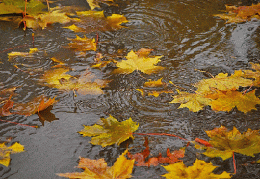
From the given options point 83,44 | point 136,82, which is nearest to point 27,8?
point 83,44

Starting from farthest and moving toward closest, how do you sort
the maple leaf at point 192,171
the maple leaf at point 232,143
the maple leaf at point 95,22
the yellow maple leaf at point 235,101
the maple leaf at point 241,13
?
1. the maple leaf at point 241,13
2. the maple leaf at point 95,22
3. the yellow maple leaf at point 235,101
4. the maple leaf at point 232,143
5. the maple leaf at point 192,171

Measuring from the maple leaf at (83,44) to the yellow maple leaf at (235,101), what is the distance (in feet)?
3.52

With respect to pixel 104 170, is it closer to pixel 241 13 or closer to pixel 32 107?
pixel 32 107

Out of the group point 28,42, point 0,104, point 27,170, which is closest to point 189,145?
point 27,170

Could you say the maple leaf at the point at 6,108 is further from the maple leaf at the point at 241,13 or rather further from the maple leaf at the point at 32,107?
the maple leaf at the point at 241,13

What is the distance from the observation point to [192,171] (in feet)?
3.49

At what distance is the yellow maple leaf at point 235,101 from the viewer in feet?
4.79

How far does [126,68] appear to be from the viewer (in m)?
1.90

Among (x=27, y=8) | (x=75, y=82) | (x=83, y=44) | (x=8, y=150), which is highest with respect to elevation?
(x=27, y=8)

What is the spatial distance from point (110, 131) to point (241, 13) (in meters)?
2.09

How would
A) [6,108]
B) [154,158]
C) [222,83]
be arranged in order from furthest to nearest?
[222,83] → [6,108] → [154,158]

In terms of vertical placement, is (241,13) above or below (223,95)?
above

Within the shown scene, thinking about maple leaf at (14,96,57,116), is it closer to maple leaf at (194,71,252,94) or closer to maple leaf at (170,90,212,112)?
maple leaf at (170,90,212,112)

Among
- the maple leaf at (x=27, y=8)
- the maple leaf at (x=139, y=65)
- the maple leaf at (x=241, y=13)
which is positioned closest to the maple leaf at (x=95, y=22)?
the maple leaf at (x=27, y=8)
